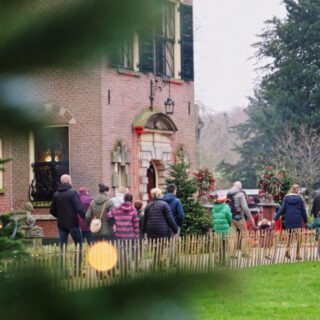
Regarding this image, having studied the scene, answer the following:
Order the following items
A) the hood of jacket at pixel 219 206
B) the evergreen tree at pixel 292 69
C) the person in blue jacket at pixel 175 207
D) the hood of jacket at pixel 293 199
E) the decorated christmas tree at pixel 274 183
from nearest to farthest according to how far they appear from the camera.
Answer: the person in blue jacket at pixel 175 207 → the hood of jacket at pixel 219 206 → the hood of jacket at pixel 293 199 → the decorated christmas tree at pixel 274 183 → the evergreen tree at pixel 292 69

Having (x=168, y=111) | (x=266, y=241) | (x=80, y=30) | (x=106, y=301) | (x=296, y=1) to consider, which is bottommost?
(x=266, y=241)

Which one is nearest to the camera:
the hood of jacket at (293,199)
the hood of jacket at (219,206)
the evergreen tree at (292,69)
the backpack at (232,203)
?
the hood of jacket at (219,206)

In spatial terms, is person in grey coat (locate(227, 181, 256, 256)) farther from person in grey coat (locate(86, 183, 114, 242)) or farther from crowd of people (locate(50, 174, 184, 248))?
person in grey coat (locate(86, 183, 114, 242))

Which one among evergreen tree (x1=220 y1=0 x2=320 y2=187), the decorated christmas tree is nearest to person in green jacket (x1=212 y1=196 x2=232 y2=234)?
the decorated christmas tree

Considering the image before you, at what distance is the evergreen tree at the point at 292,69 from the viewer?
145ft

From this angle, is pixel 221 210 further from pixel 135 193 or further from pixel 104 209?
pixel 135 193

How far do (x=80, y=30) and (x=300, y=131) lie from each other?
1741 inches

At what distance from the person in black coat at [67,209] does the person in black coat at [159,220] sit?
3.46 ft

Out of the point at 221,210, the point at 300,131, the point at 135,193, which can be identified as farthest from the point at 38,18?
the point at 300,131

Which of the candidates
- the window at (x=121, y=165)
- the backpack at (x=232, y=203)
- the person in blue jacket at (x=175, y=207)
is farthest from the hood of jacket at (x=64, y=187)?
the window at (x=121, y=165)

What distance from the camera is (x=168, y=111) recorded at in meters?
25.1

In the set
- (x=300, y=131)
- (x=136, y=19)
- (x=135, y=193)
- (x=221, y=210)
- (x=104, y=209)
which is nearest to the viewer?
(x=136, y=19)

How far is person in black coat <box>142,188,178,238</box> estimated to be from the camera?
14.5m

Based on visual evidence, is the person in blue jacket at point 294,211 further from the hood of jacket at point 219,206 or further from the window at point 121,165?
the window at point 121,165
